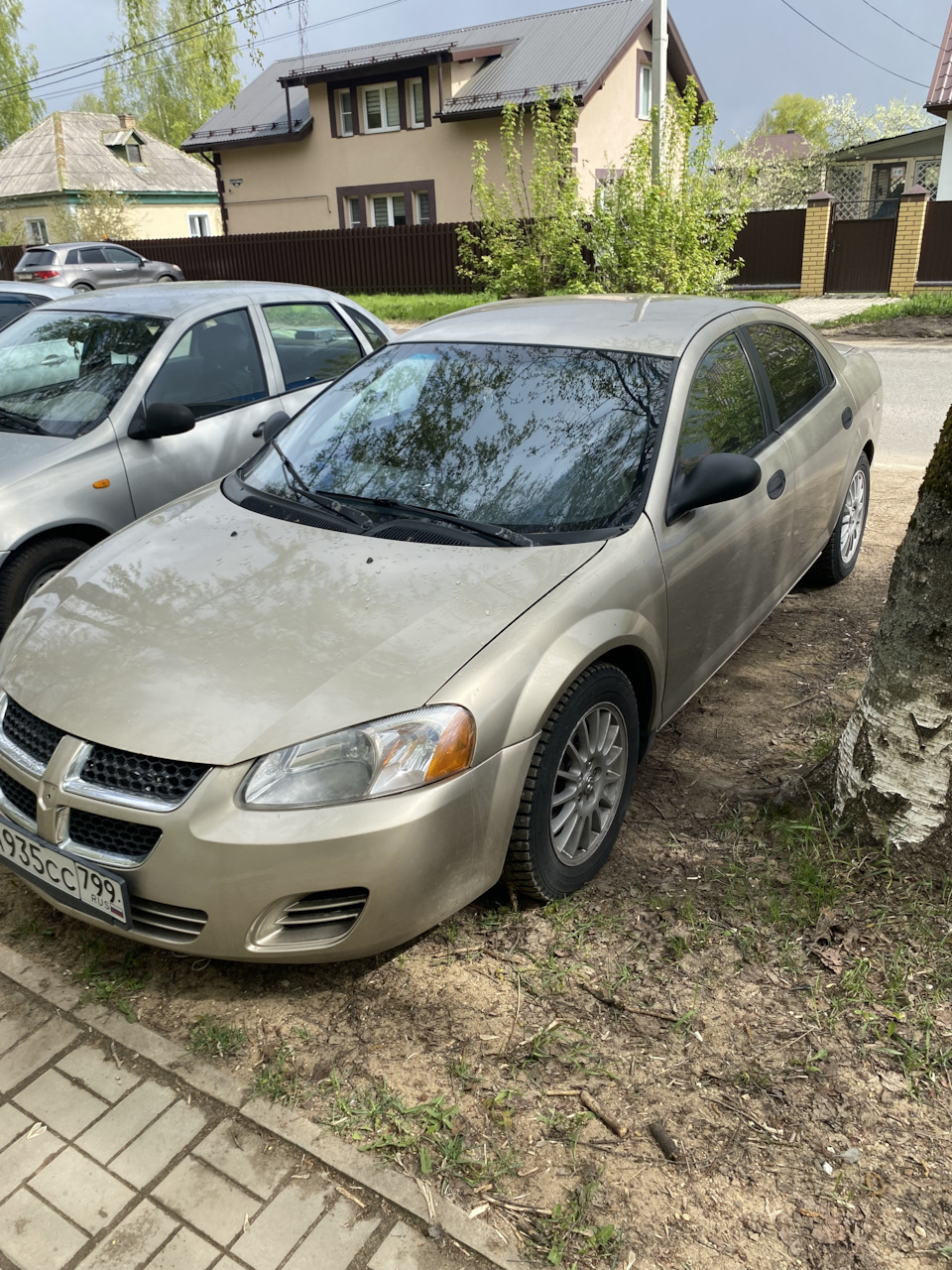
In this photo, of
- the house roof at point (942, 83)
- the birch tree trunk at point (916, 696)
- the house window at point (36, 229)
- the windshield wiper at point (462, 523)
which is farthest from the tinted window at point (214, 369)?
the house window at point (36, 229)

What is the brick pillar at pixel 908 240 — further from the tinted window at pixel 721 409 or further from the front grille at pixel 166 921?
the front grille at pixel 166 921

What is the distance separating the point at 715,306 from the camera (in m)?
4.29

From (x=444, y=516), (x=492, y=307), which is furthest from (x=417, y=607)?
(x=492, y=307)

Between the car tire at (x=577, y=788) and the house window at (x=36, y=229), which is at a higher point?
the house window at (x=36, y=229)

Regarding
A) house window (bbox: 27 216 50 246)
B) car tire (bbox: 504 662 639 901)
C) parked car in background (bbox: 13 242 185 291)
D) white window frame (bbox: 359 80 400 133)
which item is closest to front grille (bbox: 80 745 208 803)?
car tire (bbox: 504 662 639 901)

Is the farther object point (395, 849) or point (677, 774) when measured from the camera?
point (677, 774)

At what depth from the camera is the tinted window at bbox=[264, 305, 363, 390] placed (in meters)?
5.98

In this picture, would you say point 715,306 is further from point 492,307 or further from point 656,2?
point 656,2

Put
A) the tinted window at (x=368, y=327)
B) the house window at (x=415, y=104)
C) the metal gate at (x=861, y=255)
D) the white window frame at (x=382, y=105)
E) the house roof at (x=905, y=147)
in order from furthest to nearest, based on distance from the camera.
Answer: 1. the house roof at (x=905, y=147)
2. the white window frame at (x=382, y=105)
3. the house window at (x=415, y=104)
4. the metal gate at (x=861, y=255)
5. the tinted window at (x=368, y=327)

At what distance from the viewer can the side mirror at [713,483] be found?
3.32 meters

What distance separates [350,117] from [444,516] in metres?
32.1

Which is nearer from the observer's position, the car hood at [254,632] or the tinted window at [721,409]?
the car hood at [254,632]

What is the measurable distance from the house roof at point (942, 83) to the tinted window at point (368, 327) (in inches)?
840

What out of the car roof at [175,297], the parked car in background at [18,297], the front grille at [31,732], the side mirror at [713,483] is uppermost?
the car roof at [175,297]
